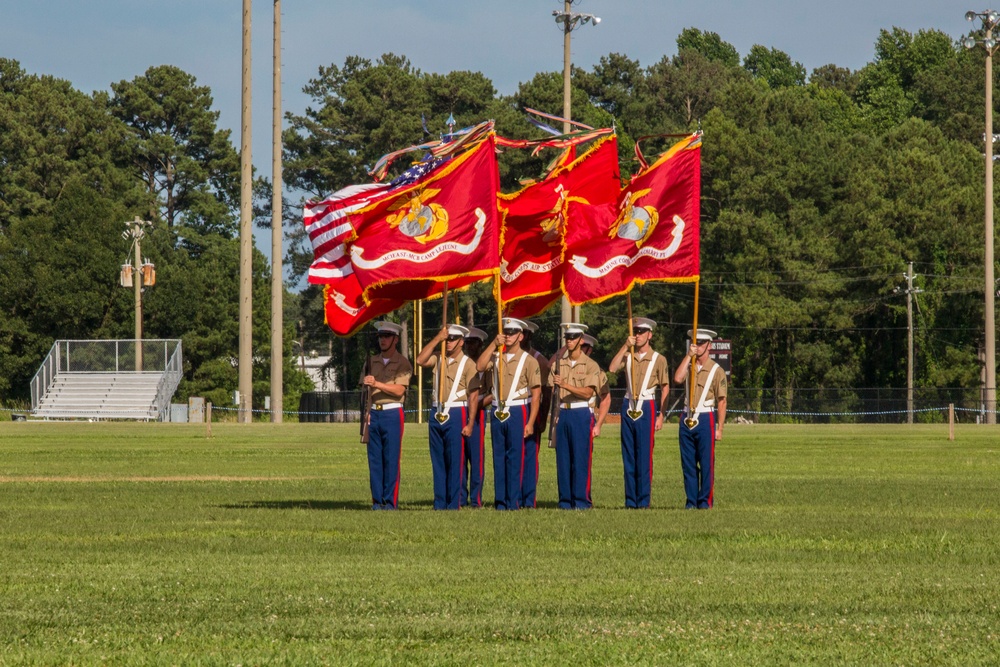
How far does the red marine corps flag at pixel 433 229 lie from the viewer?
17062 millimetres

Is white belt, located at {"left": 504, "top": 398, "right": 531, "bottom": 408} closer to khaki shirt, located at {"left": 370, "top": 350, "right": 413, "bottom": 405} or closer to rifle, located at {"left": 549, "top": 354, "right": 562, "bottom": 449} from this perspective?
rifle, located at {"left": 549, "top": 354, "right": 562, "bottom": 449}

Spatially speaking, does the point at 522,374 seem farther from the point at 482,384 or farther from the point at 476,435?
the point at 476,435

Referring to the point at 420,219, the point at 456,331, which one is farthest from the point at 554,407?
the point at 420,219

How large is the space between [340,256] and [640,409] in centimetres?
331

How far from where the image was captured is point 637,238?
17.4m

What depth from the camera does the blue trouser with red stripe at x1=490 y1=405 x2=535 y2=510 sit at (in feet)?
54.2

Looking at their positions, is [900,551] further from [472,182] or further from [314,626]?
[472,182]

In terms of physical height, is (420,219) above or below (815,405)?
above

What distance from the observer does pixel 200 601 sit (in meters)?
9.62

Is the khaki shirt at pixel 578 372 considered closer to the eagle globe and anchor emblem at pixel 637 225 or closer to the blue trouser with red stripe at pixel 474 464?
the blue trouser with red stripe at pixel 474 464

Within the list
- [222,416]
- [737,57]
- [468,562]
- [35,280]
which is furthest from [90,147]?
[468,562]

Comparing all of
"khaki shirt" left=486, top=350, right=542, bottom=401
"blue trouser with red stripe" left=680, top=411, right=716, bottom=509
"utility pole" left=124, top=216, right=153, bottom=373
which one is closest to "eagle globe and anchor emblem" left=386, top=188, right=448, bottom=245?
"khaki shirt" left=486, top=350, right=542, bottom=401

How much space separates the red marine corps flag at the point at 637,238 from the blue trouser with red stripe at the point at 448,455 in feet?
5.86

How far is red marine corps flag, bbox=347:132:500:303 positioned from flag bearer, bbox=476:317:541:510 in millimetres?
941
